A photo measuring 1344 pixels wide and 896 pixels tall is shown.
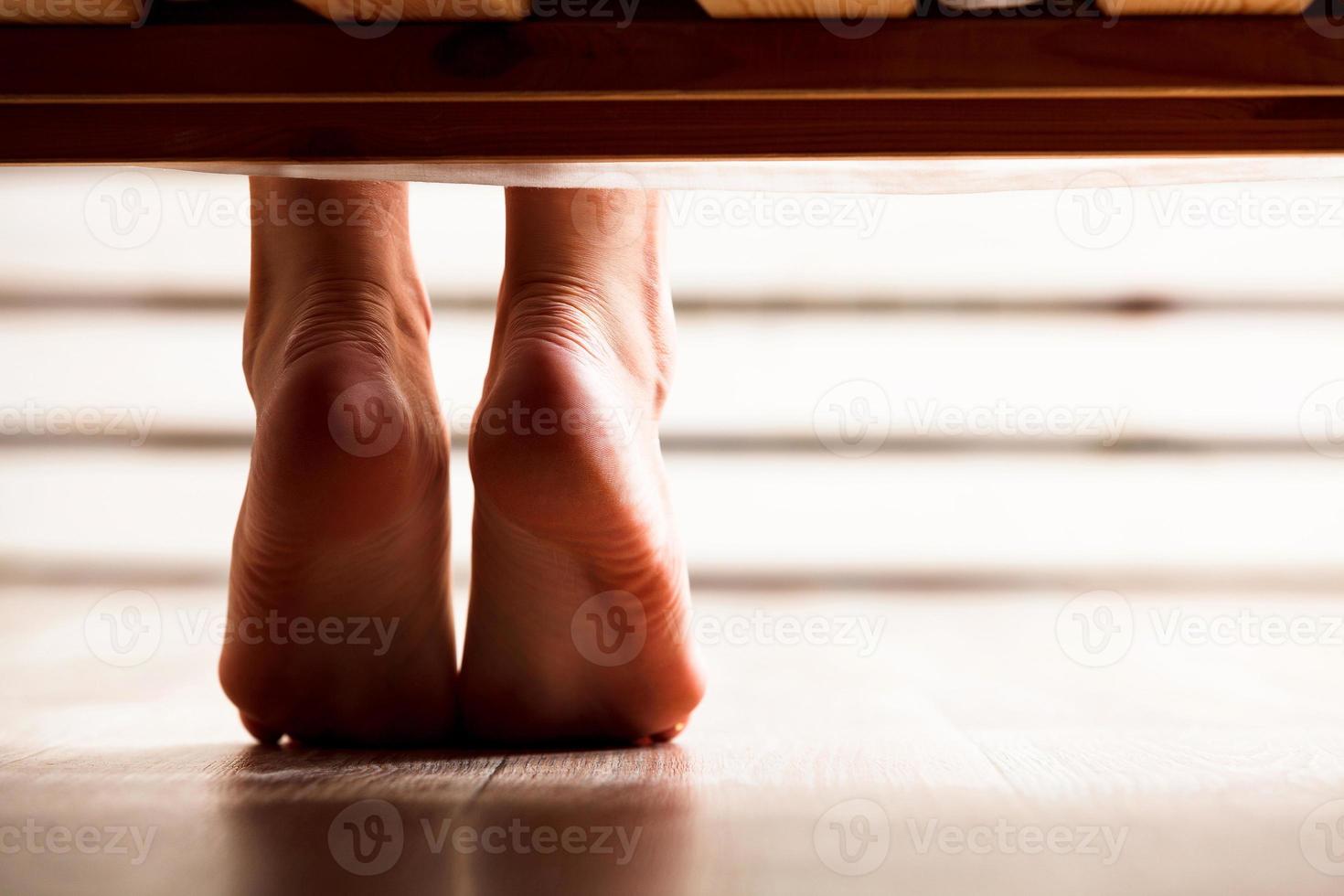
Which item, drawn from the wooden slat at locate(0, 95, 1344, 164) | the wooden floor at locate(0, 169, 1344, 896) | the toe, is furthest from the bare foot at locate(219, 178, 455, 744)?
the wooden floor at locate(0, 169, 1344, 896)

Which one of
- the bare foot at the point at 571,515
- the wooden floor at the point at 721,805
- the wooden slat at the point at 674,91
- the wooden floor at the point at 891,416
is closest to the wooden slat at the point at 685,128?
the wooden slat at the point at 674,91

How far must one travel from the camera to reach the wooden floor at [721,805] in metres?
0.49

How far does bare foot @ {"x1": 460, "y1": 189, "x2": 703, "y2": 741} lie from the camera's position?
0.67m

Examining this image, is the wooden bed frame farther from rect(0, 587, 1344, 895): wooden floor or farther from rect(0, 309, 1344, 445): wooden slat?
rect(0, 309, 1344, 445): wooden slat

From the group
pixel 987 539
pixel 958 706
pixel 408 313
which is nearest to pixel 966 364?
pixel 987 539

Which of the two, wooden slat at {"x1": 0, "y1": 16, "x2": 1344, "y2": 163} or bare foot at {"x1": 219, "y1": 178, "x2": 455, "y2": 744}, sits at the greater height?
wooden slat at {"x1": 0, "y1": 16, "x2": 1344, "y2": 163}

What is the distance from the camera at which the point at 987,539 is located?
1.63 metres

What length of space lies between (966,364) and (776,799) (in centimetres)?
116

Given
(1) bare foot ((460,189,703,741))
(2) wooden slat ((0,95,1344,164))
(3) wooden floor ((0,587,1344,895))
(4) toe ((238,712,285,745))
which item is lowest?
(3) wooden floor ((0,587,1344,895))

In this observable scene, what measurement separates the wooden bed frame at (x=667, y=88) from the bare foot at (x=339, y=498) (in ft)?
0.72

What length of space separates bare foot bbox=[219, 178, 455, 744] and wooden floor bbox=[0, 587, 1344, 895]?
5cm

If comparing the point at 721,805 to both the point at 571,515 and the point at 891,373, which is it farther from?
the point at 891,373

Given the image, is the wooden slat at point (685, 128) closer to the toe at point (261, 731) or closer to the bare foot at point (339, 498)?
the bare foot at point (339, 498)

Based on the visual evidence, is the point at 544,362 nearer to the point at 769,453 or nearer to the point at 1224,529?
the point at 769,453
